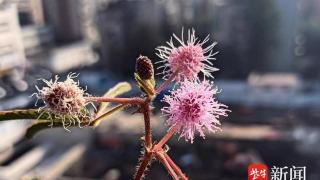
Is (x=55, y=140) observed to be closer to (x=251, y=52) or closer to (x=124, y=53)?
(x=124, y=53)

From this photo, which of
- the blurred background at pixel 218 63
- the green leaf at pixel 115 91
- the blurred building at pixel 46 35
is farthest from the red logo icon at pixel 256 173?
the blurred background at pixel 218 63

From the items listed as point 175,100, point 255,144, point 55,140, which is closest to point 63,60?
point 55,140

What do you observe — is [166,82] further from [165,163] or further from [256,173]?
[256,173]

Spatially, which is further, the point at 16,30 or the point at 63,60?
the point at 63,60

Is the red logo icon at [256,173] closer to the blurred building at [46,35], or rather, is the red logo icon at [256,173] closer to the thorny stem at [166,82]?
the thorny stem at [166,82]

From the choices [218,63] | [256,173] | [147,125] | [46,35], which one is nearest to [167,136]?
[147,125]

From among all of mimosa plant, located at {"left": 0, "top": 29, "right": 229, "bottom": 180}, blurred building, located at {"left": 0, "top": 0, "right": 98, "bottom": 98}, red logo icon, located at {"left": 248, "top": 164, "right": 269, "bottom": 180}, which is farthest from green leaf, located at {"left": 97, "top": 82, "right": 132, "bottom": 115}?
blurred building, located at {"left": 0, "top": 0, "right": 98, "bottom": 98}

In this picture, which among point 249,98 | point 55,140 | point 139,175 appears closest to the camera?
point 139,175
